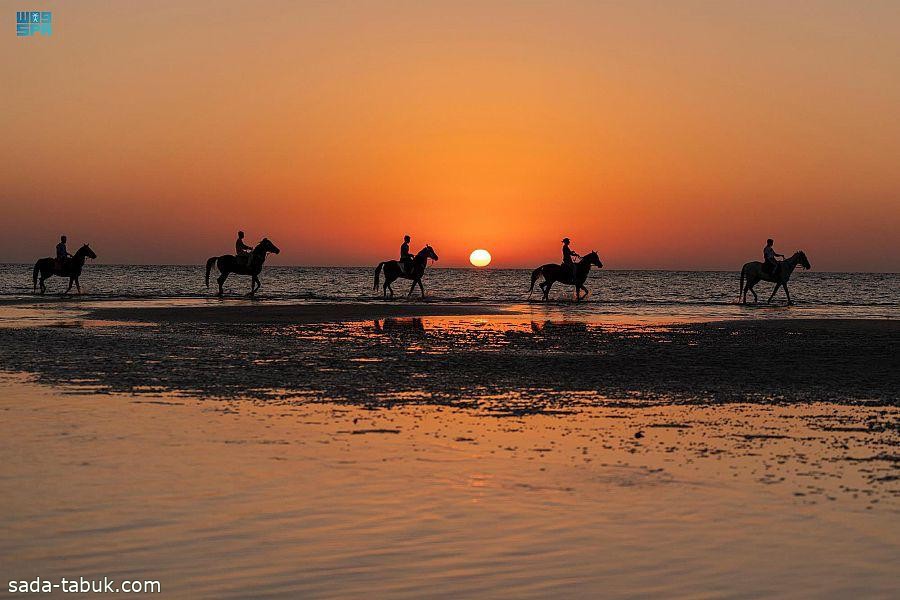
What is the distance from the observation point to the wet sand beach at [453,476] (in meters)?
5.36

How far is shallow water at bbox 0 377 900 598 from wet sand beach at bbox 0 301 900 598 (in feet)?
0.08

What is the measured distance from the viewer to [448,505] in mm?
6758

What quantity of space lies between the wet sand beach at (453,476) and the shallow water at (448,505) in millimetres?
24

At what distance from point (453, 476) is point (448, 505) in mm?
935

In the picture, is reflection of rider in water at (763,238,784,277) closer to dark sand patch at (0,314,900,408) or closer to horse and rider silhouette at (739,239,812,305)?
horse and rider silhouette at (739,239,812,305)

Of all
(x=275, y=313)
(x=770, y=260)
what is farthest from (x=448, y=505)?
(x=770, y=260)

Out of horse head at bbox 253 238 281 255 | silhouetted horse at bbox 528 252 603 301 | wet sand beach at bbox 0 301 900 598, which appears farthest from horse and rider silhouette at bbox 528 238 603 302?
wet sand beach at bbox 0 301 900 598

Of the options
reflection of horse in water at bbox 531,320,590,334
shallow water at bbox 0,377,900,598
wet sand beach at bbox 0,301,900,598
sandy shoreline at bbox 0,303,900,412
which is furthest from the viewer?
reflection of horse in water at bbox 531,320,590,334

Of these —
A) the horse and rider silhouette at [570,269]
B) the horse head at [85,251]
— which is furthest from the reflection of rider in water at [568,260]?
the horse head at [85,251]

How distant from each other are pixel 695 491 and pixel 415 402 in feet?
16.8

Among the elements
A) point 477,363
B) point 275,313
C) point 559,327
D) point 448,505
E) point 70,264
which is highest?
point 70,264

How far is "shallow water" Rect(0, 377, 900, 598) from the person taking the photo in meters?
5.26

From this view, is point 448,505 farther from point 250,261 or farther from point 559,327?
point 250,261

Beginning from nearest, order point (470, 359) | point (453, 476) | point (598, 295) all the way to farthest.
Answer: point (453, 476), point (470, 359), point (598, 295)
